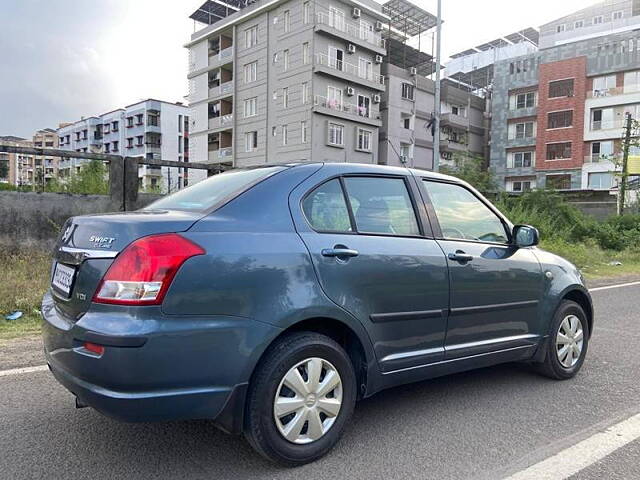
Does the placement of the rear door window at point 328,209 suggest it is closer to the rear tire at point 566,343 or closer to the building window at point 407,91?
the rear tire at point 566,343

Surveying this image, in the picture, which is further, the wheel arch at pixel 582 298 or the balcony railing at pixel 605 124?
the balcony railing at pixel 605 124

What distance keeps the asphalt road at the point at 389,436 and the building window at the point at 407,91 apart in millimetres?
43010

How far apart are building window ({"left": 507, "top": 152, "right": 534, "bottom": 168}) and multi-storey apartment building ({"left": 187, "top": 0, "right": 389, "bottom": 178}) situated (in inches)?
754

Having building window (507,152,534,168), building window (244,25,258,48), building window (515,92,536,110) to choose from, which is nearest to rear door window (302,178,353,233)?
building window (244,25,258,48)

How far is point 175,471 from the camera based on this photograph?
2732 millimetres

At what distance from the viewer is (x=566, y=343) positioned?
4.43 meters

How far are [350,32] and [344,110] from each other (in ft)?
19.4

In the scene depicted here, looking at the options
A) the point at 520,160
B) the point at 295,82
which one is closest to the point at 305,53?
the point at 295,82

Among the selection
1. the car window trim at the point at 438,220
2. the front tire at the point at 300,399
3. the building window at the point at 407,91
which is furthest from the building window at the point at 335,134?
the front tire at the point at 300,399

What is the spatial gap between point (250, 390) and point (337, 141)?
117 feet

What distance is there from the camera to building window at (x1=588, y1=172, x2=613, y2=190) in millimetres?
44925

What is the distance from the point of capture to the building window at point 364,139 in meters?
39.2

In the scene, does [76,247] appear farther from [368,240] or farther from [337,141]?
[337,141]

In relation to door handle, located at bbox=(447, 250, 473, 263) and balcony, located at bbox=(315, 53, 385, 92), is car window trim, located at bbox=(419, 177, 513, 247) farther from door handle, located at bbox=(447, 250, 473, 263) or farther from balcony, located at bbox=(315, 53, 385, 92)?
balcony, located at bbox=(315, 53, 385, 92)
